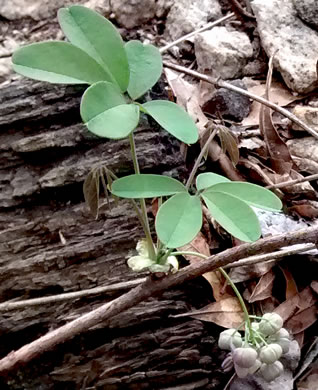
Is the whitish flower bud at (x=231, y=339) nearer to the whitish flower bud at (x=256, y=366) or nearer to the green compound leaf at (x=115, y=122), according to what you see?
the whitish flower bud at (x=256, y=366)

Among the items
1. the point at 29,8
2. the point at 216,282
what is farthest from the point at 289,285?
the point at 29,8

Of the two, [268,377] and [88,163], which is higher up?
[88,163]

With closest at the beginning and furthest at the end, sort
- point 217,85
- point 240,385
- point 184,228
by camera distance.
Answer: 1. point 184,228
2. point 240,385
3. point 217,85

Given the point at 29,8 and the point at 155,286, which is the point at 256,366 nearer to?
the point at 155,286

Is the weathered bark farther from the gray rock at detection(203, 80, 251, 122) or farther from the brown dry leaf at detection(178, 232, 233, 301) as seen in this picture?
the gray rock at detection(203, 80, 251, 122)

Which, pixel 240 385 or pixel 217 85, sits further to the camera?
pixel 217 85

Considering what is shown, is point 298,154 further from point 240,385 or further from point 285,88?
point 240,385

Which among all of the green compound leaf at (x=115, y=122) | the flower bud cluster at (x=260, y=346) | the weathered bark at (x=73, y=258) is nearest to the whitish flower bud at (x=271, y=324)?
the flower bud cluster at (x=260, y=346)

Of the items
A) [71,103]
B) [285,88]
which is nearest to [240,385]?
[71,103]
